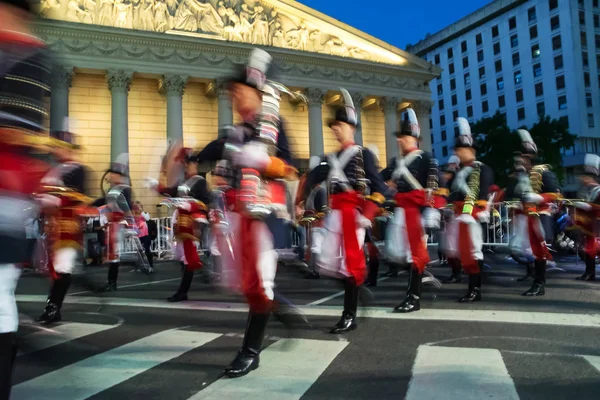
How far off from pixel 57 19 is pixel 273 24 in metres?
14.7

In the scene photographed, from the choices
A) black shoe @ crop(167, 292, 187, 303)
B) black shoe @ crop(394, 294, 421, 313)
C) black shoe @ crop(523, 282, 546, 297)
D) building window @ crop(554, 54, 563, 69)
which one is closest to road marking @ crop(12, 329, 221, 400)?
black shoe @ crop(394, 294, 421, 313)

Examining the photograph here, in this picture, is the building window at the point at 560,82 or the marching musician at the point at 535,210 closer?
the marching musician at the point at 535,210

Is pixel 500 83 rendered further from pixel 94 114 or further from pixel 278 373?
pixel 278 373

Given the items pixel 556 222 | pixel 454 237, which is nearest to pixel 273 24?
pixel 556 222

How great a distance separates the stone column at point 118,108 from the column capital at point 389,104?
1978cm

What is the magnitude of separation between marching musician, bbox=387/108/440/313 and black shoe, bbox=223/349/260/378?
9.03ft

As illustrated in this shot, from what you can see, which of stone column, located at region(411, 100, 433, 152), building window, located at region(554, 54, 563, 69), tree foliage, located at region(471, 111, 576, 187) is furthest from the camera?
building window, located at region(554, 54, 563, 69)

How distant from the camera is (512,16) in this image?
71250 millimetres

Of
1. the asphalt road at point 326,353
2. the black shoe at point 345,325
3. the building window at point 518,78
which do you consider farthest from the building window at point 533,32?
the black shoe at point 345,325

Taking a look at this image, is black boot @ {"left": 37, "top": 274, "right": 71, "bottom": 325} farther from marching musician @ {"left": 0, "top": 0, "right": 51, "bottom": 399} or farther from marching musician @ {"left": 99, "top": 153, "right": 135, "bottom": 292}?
marching musician @ {"left": 0, "top": 0, "right": 51, "bottom": 399}

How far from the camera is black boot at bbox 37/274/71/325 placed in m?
5.70

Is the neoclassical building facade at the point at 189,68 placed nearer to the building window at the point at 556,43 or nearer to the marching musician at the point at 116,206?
the marching musician at the point at 116,206

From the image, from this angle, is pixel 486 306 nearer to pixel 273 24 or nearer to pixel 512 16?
pixel 273 24

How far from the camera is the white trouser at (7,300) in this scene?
236 cm
